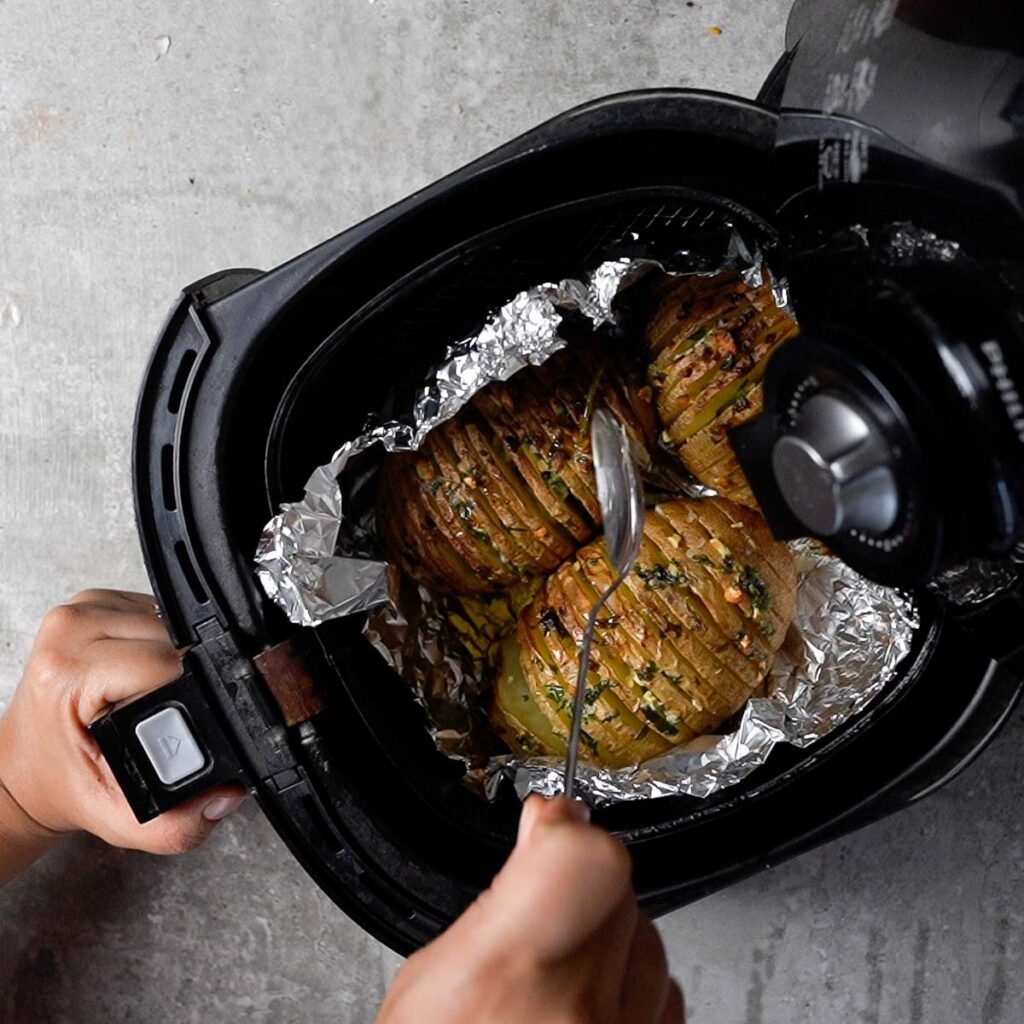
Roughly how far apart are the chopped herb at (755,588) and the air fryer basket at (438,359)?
A: 0.54 feet

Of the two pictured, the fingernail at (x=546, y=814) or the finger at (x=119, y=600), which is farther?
the finger at (x=119, y=600)

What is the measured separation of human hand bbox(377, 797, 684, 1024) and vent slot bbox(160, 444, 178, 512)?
1.48 feet

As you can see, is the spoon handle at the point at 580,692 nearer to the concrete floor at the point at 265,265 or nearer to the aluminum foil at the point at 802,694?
the aluminum foil at the point at 802,694

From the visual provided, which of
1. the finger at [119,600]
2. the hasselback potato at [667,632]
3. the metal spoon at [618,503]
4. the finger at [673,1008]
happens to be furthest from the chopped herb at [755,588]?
the finger at [119,600]

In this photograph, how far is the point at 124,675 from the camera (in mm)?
1027

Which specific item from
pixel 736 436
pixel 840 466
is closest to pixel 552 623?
pixel 736 436

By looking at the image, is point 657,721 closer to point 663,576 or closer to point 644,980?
point 663,576

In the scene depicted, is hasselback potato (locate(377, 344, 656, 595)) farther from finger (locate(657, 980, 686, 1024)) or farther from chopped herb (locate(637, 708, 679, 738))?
finger (locate(657, 980, 686, 1024))

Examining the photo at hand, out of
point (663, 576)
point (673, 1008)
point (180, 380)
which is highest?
point (180, 380)

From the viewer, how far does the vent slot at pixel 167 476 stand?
3.04 ft

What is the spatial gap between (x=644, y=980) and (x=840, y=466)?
33 cm

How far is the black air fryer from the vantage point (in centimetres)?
69

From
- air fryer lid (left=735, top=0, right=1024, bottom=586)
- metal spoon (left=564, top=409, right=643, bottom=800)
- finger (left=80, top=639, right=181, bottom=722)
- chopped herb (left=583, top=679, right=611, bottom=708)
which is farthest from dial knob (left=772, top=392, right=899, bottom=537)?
finger (left=80, top=639, right=181, bottom=722)

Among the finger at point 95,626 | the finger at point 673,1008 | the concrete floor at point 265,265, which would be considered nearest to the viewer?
the finger at point 673,1008
